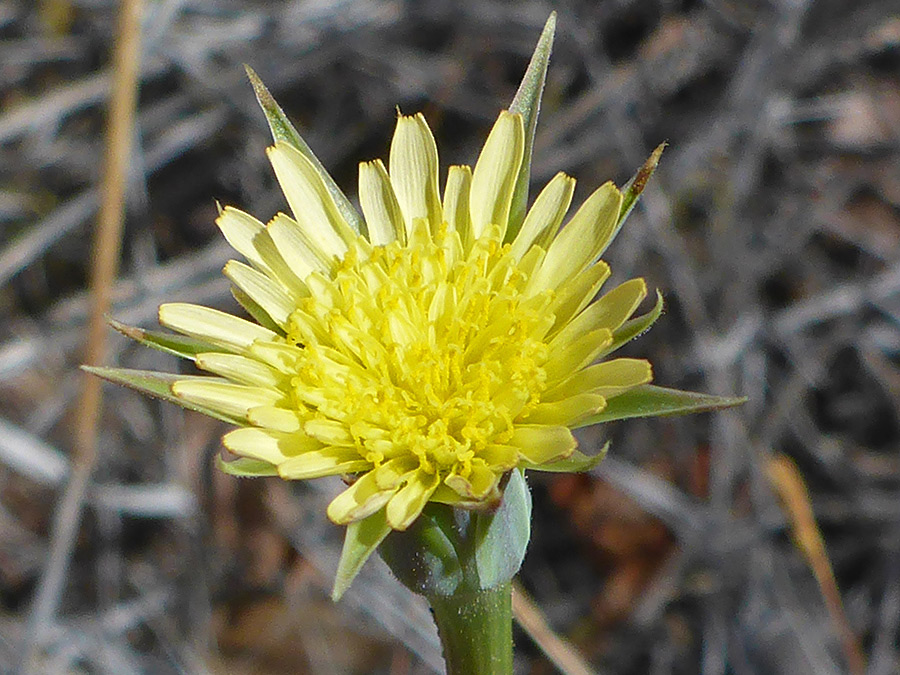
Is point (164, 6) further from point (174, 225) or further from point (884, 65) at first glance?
point (884, 65)

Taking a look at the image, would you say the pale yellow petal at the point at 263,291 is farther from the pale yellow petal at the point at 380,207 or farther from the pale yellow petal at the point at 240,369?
the pale yellow petal at the point at 380,207

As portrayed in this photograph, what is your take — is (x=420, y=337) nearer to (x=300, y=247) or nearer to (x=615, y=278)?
(x=300, y=247)

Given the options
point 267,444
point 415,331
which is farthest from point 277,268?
point 267,444

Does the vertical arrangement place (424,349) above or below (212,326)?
below

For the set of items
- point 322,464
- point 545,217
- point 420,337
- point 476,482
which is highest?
point 545,217

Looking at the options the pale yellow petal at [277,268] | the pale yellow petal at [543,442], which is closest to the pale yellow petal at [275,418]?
the pale yellow petal at [277,268]

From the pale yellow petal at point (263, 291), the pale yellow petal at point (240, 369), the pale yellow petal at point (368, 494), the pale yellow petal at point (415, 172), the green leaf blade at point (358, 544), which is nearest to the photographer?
the green leaf blade at point (358, 544)

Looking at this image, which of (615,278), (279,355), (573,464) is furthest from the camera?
(615,278)
